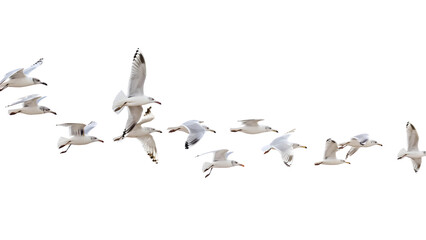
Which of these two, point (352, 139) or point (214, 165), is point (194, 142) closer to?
point (214, 165)

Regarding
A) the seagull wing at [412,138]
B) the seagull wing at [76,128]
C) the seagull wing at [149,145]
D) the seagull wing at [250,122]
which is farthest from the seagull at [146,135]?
the seagull wing at [412,138]

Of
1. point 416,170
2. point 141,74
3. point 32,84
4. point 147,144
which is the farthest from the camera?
point 416,170

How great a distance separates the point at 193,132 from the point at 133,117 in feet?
3.42

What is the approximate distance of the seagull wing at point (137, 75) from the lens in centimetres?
1460

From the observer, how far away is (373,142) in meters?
17.5

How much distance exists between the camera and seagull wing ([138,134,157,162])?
16.8 m

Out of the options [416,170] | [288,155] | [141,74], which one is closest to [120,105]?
[141,74]

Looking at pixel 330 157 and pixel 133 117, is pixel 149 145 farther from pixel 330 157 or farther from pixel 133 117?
pixel 330 157

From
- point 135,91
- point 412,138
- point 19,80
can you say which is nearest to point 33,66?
point 19,80

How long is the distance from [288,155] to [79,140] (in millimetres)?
3681

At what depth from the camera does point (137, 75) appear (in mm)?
14688

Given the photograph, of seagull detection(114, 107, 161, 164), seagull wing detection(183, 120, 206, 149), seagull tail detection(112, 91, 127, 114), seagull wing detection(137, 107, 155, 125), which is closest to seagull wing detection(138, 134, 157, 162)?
seagull detection(114, 107, 161, 164)

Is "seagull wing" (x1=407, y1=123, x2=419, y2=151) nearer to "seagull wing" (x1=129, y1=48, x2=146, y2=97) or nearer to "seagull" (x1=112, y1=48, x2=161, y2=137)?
"seagull" (x1=112, y1=48, x2=161, y2=137)

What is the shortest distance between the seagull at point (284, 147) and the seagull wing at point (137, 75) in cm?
281
